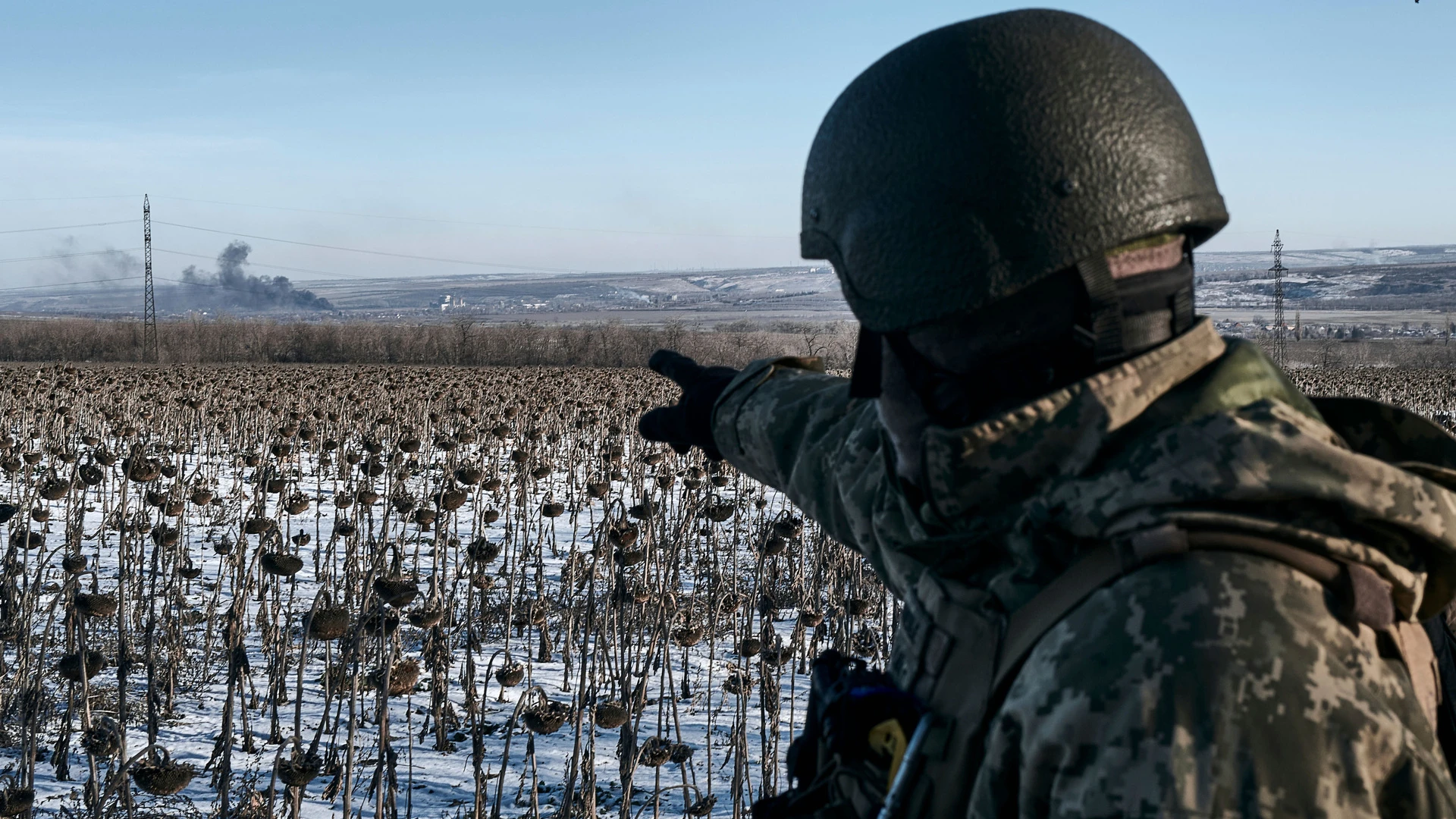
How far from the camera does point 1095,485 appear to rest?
1159 mm

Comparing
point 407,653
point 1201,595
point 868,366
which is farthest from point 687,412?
point 407,653

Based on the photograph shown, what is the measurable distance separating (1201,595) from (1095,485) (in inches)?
6.5

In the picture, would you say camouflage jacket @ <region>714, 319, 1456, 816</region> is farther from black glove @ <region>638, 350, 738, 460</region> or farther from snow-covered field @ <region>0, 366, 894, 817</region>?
snow-covered field @ <region>0, 366, 894, 817</region>

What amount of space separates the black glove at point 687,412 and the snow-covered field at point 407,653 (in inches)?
57.5

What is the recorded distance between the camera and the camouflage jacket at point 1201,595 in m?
0.99

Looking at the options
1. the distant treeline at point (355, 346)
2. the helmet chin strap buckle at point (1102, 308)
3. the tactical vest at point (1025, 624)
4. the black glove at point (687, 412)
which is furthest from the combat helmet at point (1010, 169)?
the distant treeline at point (355, 346)

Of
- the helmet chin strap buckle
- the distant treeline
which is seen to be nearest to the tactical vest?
the helmet chin strap buckle

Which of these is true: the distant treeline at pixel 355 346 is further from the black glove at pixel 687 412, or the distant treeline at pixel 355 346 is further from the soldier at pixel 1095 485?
the soldier at pixel 1095 485

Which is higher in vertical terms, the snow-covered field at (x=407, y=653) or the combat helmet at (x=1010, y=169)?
the combat helmet at (x=1010, y=169)

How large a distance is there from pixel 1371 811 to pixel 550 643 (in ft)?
19.4

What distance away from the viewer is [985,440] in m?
1.25

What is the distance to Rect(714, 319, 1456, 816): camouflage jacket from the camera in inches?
39.0

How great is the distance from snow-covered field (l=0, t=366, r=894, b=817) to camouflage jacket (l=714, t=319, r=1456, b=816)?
252 cm

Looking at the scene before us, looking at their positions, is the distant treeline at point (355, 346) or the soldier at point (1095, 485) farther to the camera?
the distant treeline at point (355, 346)
